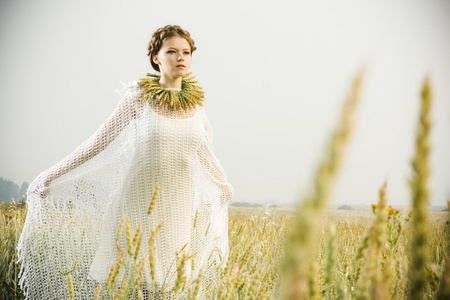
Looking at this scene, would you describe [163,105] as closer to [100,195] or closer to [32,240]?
[100,195]

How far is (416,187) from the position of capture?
382mm

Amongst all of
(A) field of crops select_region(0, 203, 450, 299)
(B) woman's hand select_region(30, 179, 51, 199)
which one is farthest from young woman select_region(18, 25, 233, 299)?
(A) field of crops select_region(0, 203, 450, 299)

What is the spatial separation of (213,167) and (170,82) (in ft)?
2.48

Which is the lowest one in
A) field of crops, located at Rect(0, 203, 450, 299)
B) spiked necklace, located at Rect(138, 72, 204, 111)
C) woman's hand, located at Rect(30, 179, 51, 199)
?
field of crops, located at Rect(0, 203, 450, 299)

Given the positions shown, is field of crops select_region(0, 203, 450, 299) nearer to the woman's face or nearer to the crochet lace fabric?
the crochet lace fabric

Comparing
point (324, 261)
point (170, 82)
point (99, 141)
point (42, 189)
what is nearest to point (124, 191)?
point (99, 141)

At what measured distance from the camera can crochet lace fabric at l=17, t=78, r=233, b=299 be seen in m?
2.66

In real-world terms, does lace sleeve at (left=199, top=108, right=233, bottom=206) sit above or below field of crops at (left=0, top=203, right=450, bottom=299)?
above

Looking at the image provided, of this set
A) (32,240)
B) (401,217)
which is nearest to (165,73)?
(32,240)

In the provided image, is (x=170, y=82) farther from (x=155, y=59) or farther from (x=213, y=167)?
(x=213, y=167)

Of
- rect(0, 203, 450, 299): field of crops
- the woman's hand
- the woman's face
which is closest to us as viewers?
rect(0, 203, 450, 299): field of crops

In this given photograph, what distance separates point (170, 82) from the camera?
9.43 feet

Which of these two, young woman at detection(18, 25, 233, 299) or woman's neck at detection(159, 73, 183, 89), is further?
woman's neck at detection(159, 73, 183, 89)

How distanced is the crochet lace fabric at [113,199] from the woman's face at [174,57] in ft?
0.93
